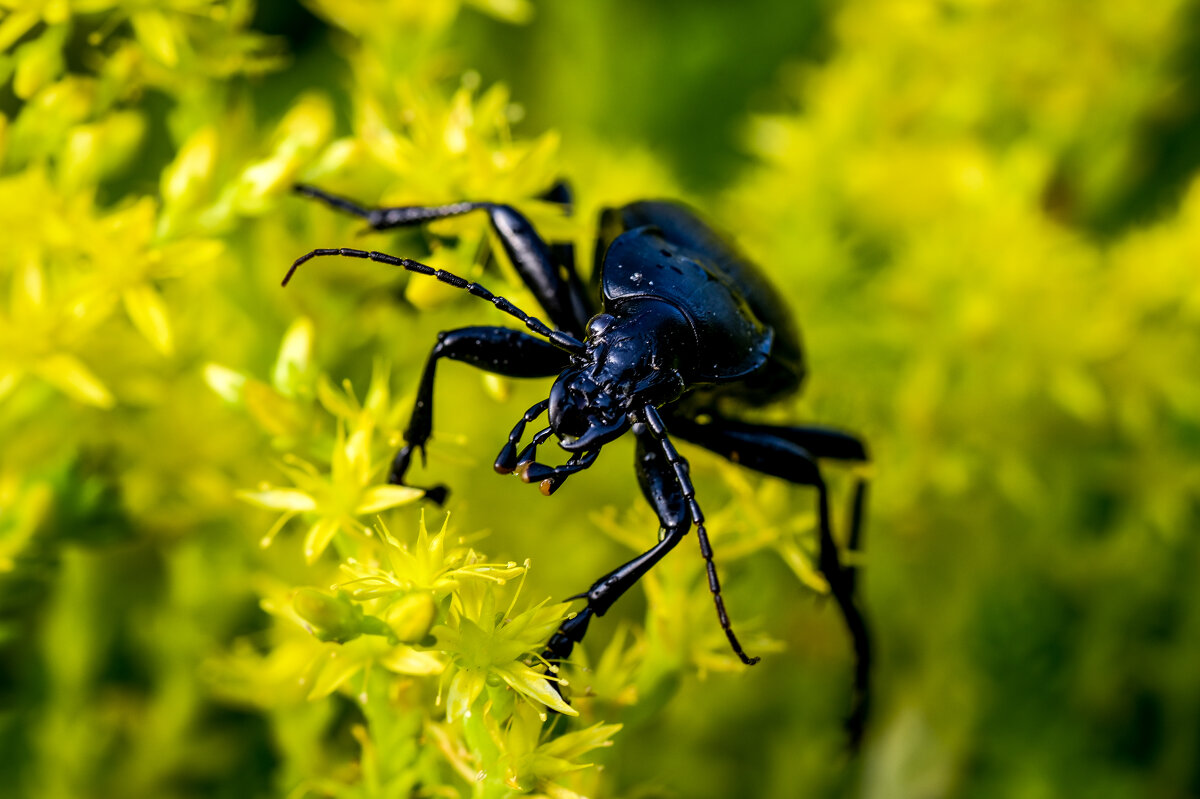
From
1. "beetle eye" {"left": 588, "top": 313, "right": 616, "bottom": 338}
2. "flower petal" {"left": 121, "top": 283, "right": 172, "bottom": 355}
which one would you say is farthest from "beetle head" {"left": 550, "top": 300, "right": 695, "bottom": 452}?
"flower petal" {"left": 121, "top": 283, "right": 172, "bottom": 355}

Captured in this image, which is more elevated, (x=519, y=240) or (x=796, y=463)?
(x=519, y=240)

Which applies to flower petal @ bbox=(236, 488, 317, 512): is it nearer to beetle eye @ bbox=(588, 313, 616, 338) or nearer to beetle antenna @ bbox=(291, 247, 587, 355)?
beetle antenna @ bbox=(291, 247, 587, 355)

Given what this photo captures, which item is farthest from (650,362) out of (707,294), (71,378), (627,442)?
(71,378)

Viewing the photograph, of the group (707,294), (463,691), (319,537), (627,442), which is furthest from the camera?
(627,442)

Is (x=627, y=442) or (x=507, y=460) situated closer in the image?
(x=507, y=460)

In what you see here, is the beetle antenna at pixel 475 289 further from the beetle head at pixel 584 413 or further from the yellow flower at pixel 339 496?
the yellow flower at pixel 339 496

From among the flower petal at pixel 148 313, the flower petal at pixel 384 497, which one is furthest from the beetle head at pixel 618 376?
the flower petal at pixel 148 313

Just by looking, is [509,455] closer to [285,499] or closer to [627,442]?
[285,499]
